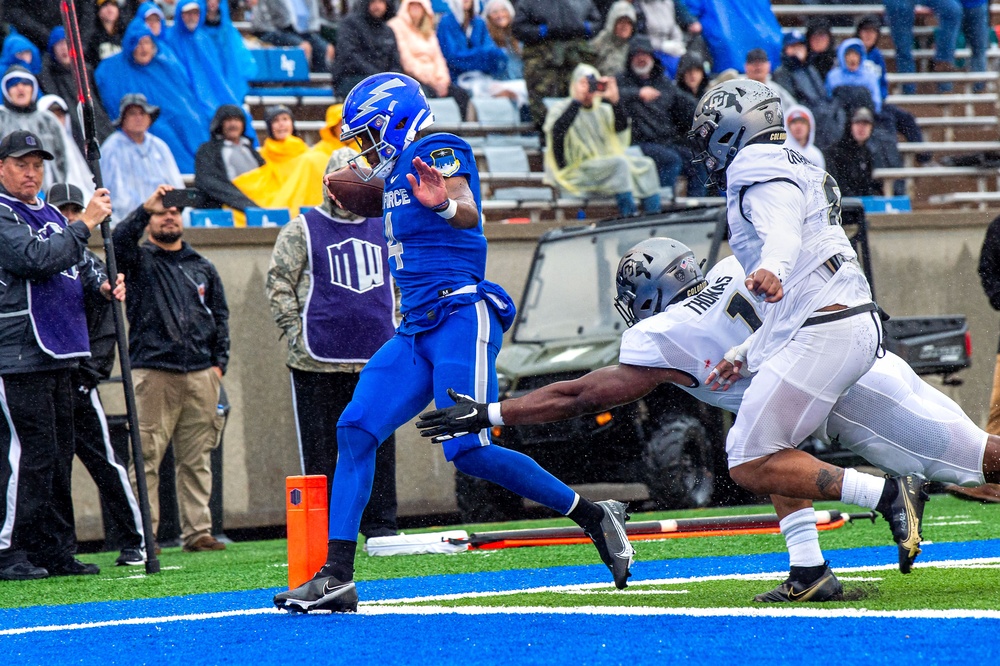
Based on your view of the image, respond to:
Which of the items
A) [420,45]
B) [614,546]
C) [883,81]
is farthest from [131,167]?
[883,81]

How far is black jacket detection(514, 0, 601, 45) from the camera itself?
15.3 m

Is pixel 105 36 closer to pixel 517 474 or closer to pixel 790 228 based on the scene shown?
pixel 517 474

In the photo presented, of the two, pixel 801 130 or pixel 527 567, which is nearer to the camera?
pixel 527 567

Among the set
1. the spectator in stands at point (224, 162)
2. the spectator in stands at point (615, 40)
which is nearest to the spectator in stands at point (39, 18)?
the spectator in stands at point (224, 162)

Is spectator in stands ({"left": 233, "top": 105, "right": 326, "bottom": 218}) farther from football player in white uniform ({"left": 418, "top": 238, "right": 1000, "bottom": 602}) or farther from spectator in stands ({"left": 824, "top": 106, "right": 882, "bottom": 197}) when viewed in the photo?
football player in white uniform ({"left": 418, "top": 238, "right": 1000, "bottom": 602})

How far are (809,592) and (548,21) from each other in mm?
10942

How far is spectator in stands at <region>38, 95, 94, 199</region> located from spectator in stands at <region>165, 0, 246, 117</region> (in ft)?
5.94

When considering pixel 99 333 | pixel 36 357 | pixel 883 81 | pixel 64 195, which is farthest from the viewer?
pixel 883 81

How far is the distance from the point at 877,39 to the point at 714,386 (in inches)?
547

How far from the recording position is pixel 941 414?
540cm

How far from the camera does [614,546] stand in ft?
18.8

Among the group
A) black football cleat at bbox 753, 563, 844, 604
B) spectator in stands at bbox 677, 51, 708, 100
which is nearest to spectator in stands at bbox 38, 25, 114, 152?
spectator in stands at bbox 677, 51, 708, 100

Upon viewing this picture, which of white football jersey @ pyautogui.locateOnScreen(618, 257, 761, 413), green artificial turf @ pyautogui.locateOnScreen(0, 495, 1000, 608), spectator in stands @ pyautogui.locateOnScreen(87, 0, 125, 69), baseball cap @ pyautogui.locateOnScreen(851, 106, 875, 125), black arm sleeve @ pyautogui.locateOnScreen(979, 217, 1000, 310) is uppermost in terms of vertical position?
spectator in stands @ pyautogui.locateOnScreen(87, 0, 125, 69)

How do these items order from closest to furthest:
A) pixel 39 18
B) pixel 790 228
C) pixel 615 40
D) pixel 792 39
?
1. pixel 790 228
2. pixel 39 18
3. pixel 615 40
4. pixel 792 39
